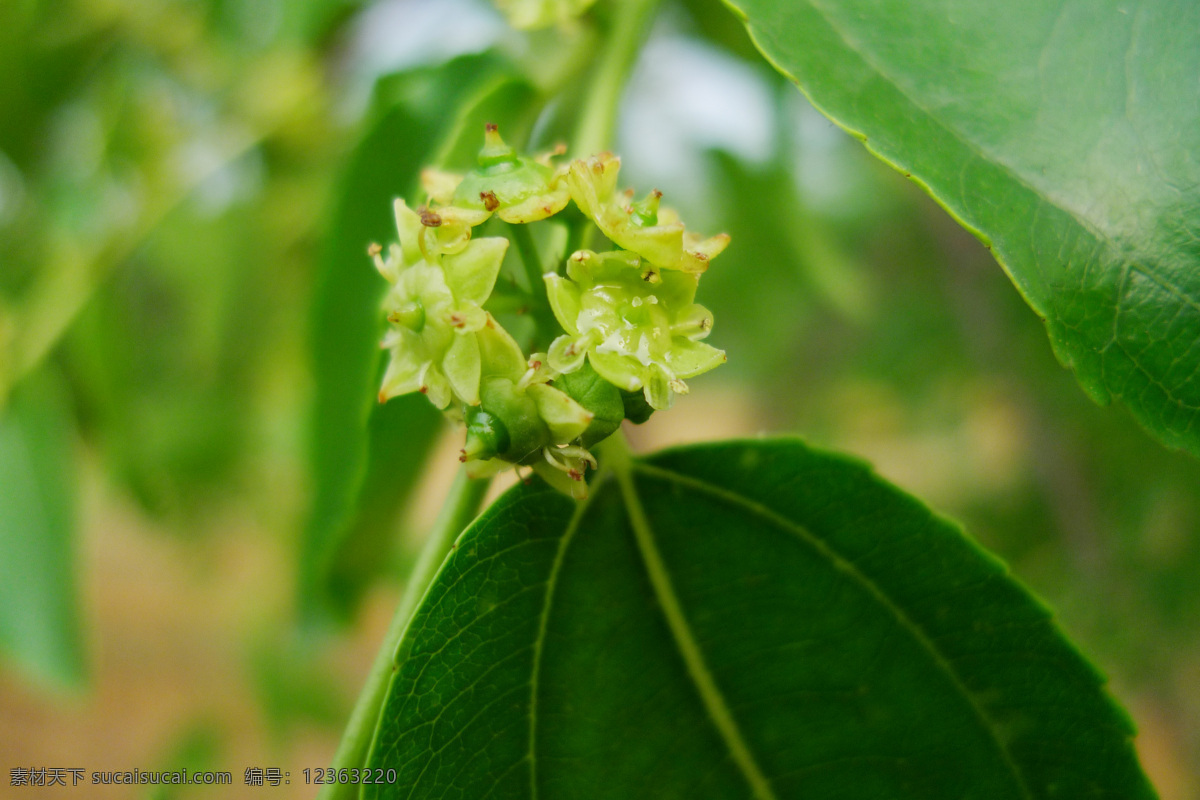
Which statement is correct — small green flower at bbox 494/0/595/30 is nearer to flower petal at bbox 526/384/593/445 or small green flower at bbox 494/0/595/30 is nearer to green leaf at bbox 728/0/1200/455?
green leaf at bbox 728/0/1200/455

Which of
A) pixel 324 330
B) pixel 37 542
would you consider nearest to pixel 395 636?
pixel 324 330

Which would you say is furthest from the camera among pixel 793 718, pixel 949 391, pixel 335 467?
pixel 949 391

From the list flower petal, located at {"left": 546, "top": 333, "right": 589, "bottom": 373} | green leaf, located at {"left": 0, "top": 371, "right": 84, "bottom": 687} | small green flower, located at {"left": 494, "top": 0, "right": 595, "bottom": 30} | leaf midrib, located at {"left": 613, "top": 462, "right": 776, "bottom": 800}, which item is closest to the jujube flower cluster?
flower petal, located at {"left": 546, "top": 333, "right": 589, "bottom": 373}

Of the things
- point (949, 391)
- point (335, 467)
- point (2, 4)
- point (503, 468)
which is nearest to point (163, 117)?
point (2, 4)

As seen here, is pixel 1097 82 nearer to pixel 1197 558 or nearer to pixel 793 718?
pixel 793 718

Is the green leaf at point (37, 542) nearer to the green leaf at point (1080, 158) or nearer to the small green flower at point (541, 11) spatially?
the small green flower at point (541, 11)

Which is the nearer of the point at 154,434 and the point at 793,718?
the point at 793,718

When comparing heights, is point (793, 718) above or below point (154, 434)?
below
